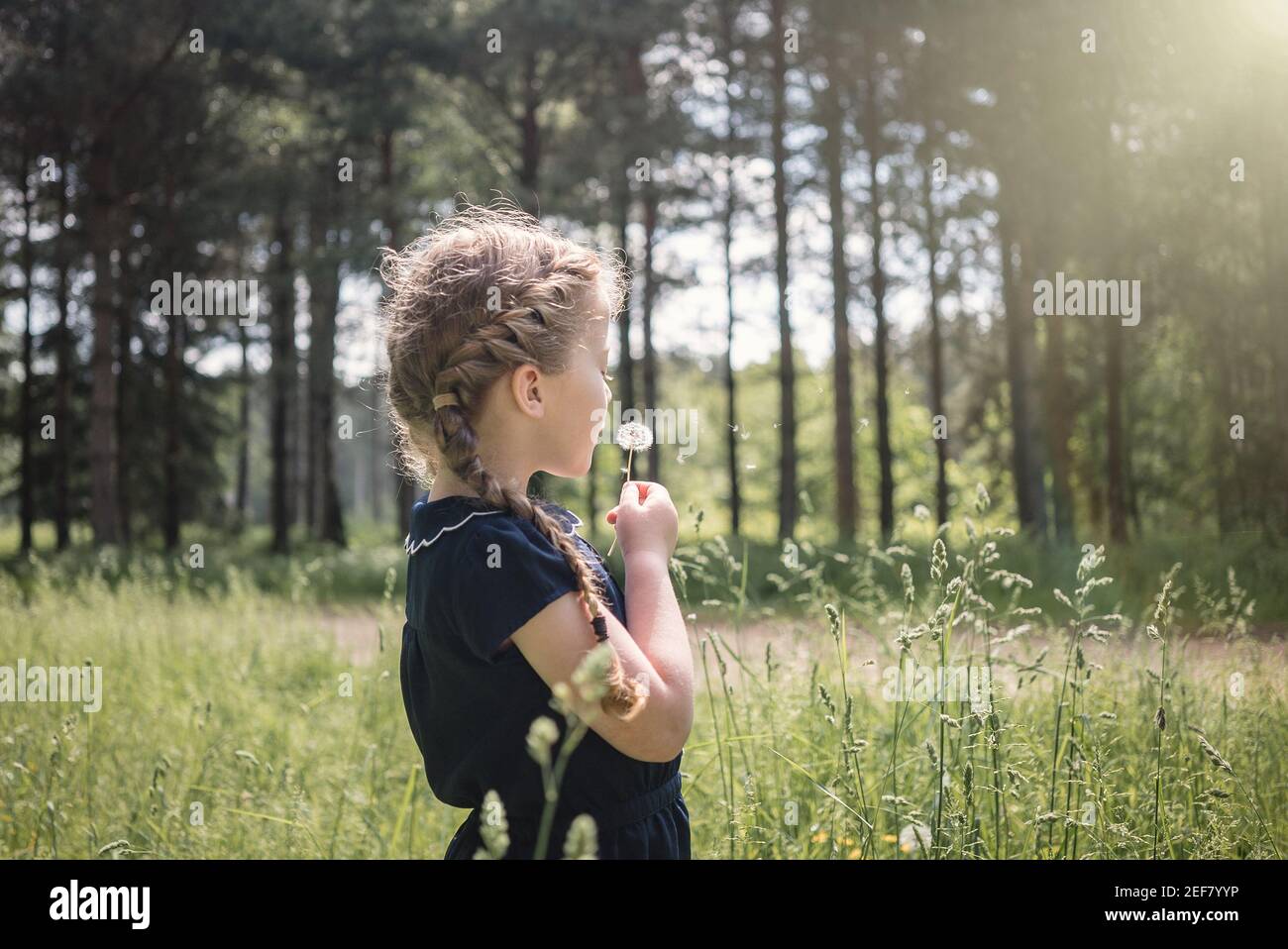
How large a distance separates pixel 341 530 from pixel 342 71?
10.8 metres

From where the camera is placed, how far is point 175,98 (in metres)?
15.2

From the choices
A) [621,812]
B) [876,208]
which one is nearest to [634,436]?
[621,812]

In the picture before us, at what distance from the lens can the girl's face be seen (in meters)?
1.67

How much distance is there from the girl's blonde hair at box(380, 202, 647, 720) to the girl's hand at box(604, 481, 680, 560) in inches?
3.4

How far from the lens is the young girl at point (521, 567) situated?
1445mm

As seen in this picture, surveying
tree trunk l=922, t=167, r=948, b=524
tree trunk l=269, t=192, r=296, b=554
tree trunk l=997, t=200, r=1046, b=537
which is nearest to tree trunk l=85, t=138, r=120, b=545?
tree trunk l=269, t=192, r=296, b=554

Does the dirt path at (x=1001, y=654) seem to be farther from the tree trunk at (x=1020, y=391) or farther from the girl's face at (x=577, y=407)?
the tree trunk at (x=1020, y=391)

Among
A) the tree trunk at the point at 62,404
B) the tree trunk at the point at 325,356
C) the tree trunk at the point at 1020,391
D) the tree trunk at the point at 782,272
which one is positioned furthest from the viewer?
the tree trunk at the point at 62,404

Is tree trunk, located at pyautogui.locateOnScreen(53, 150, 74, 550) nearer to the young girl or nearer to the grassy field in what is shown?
the grassy field

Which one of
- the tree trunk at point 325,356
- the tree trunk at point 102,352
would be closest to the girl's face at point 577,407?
the tree trunk at point 102,352

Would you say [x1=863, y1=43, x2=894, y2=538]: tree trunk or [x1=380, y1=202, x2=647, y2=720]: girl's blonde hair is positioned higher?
[x1=863, y1=43, x2=894, y2=538]: tree trunk

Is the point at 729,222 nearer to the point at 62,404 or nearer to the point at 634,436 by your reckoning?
the point at 62,404

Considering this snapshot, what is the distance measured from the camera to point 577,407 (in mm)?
1680

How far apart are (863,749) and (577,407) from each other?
1.10 meters
